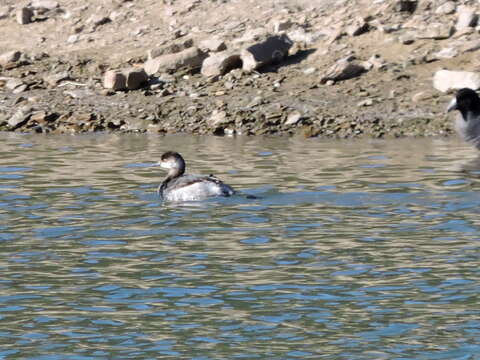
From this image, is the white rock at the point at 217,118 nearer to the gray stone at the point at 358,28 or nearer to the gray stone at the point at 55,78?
the gray stone at the point at 358,28

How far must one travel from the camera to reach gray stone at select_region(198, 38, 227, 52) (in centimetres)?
2461

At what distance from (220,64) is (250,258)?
11875 mm

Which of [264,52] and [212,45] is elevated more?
[212,45]

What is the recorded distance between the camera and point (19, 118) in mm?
23438

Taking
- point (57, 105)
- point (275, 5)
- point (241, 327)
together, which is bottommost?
point (241, 327)

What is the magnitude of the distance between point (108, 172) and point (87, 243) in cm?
512

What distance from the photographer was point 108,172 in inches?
720

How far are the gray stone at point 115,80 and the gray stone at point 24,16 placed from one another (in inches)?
186

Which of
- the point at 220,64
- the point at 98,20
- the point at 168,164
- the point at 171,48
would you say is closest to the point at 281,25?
the point at 220,64

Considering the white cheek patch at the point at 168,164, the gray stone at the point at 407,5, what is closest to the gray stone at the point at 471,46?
the gray stone at the point at 407,5

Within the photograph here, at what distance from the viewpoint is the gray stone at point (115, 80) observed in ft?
78.6

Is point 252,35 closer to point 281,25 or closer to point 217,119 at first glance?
point 281,25

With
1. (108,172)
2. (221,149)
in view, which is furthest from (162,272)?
(221,149)

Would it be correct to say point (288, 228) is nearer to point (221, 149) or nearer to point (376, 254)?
point (376, 254)
